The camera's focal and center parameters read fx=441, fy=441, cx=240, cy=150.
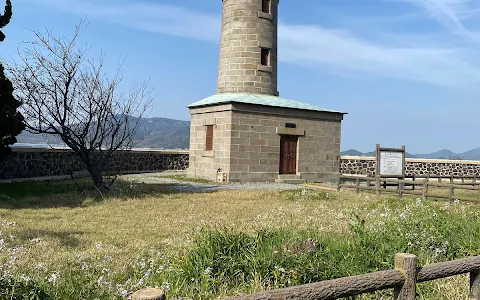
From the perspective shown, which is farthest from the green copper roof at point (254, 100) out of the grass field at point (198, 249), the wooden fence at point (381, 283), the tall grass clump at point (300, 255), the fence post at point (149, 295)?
the fence post at point (149, 295)

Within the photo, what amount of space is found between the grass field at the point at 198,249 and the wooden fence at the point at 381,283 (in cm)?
145

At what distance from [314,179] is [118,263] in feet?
55.1

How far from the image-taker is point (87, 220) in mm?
9750

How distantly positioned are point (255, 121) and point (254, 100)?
3.40 feet

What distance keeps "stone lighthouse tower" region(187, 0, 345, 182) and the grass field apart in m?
8.74

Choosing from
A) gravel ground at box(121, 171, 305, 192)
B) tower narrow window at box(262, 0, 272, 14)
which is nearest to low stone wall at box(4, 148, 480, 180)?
gravel ground at box(121, 171, 305, 192)

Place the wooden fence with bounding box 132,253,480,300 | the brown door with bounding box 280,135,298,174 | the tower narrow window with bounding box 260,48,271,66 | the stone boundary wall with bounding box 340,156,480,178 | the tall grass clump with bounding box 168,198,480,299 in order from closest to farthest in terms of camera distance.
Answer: the wooden fence with bounding box 132,253,480,300 → the tall grass clump with bounding box 168,198,480,299 → the brown door with bounding box 280,135,298,174 → the tower narrow window with bounding box 260,48,271,66 → the stone boundary wall with bounding box 340,156,480,178

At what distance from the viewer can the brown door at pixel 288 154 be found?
69.8ft

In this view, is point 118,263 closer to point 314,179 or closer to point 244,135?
point 244,135

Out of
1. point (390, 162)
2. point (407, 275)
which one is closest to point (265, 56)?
point (390, 162)

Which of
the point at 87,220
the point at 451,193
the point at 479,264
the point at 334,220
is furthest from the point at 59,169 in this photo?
the point at 479,264

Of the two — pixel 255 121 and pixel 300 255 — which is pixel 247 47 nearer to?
pixel 255 121

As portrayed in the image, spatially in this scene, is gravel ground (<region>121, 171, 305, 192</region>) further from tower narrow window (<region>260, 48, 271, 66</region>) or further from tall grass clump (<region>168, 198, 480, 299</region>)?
tall grass clump (<region>168, 198, 480, 299</region>)

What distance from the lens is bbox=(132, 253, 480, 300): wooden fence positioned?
2811 millimetres
